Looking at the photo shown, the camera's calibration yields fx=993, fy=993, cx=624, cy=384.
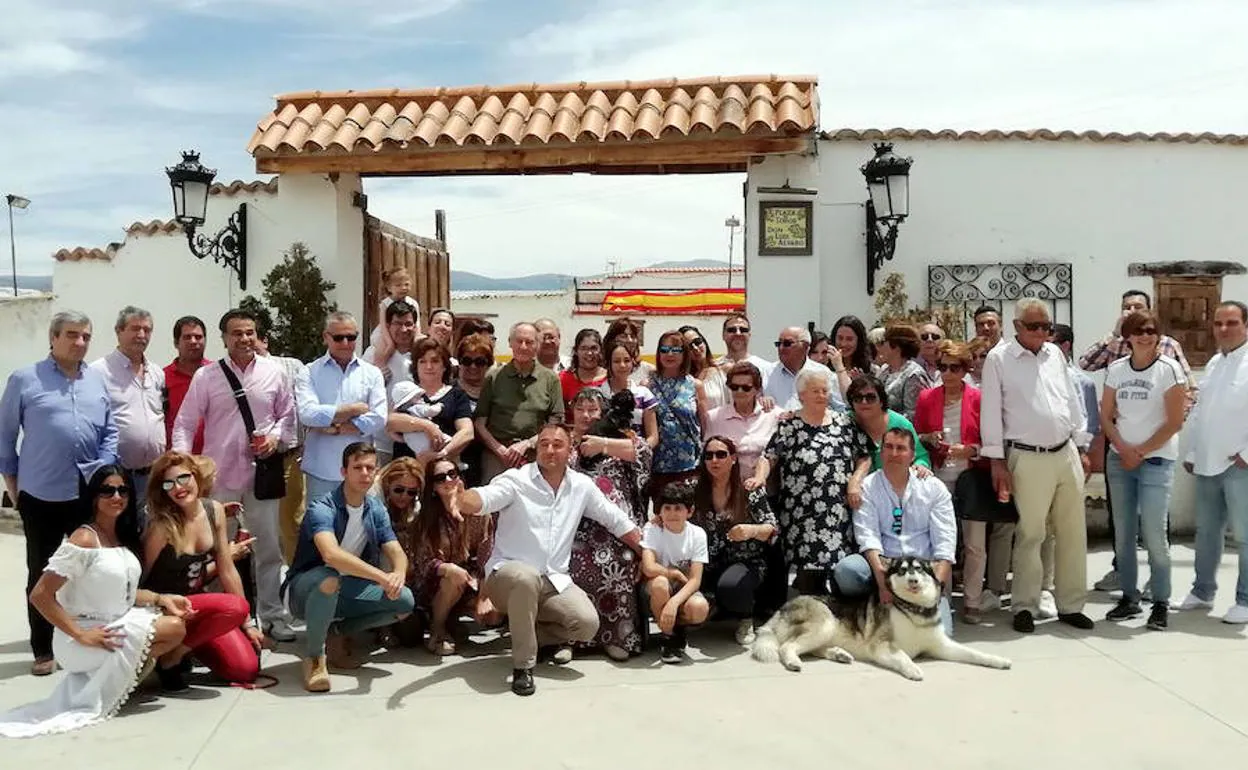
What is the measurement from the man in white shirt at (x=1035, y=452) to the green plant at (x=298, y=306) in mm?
5055

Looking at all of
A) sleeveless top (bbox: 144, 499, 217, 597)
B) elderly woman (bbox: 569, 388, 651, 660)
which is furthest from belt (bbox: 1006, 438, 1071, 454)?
sleeveless top (bbox: 144, 499, 217, 597)

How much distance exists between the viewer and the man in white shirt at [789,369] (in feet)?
19.2

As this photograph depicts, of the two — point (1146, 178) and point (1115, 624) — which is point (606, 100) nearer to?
point (1146, 178)

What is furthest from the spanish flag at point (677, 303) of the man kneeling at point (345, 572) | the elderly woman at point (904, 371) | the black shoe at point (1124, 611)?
the man kneeling at point (345, 572)

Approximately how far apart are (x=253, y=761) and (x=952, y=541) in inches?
133

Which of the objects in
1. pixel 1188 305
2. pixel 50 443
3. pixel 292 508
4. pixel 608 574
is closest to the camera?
pixel 50 443

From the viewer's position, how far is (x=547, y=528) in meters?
4.77

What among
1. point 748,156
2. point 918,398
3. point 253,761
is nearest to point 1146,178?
point 748,156

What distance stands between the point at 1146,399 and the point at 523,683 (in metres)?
3.61

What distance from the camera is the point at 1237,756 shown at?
363cm

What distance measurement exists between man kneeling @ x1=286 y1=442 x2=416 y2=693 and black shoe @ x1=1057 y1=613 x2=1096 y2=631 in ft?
11.4

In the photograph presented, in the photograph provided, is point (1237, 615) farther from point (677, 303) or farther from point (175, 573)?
point (677, 303)

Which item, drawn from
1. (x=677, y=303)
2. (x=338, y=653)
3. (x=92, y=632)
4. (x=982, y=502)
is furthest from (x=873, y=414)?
(x=677, y=303)

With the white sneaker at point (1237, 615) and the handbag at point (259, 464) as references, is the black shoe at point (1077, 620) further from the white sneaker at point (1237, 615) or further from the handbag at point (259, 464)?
the handbag at point (259, 464)
